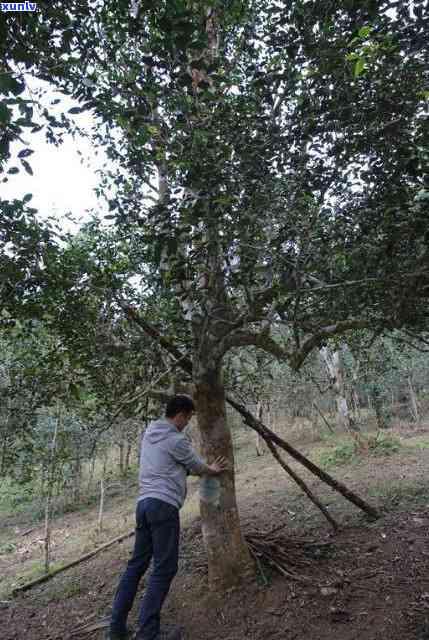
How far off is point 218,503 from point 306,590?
3.73ft

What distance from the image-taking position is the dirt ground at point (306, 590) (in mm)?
3648

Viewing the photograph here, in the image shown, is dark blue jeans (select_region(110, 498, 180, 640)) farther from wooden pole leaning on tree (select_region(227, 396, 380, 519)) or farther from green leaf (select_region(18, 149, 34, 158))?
green leaf (select_region(18, 149, 34, 158))

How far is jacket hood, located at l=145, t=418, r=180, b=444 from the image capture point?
A: 400 centimetres

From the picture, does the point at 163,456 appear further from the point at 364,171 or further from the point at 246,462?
the point at 246,462

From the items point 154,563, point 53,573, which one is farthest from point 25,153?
point 53,573

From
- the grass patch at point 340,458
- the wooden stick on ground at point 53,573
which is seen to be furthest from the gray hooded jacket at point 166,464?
the grass patch at point 340,458

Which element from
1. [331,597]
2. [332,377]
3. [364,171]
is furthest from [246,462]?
[364,171]

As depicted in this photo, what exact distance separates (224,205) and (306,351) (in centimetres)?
175

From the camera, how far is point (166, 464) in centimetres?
Result: 390

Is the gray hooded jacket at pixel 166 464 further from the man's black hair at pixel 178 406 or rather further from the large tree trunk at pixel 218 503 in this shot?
the large tree trunk at pixel 218 503

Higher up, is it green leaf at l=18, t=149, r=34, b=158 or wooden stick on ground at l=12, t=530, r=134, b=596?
green leaf at l=18, t=149, r=34, b=158

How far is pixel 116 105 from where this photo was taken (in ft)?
11.3

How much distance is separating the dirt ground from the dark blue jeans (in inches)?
23.5

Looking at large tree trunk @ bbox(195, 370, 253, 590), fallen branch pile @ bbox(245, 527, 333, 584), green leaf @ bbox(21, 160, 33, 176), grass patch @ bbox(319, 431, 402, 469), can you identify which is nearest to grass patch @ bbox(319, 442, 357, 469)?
grass patch @ bbox(319, 431, 402, 469)
